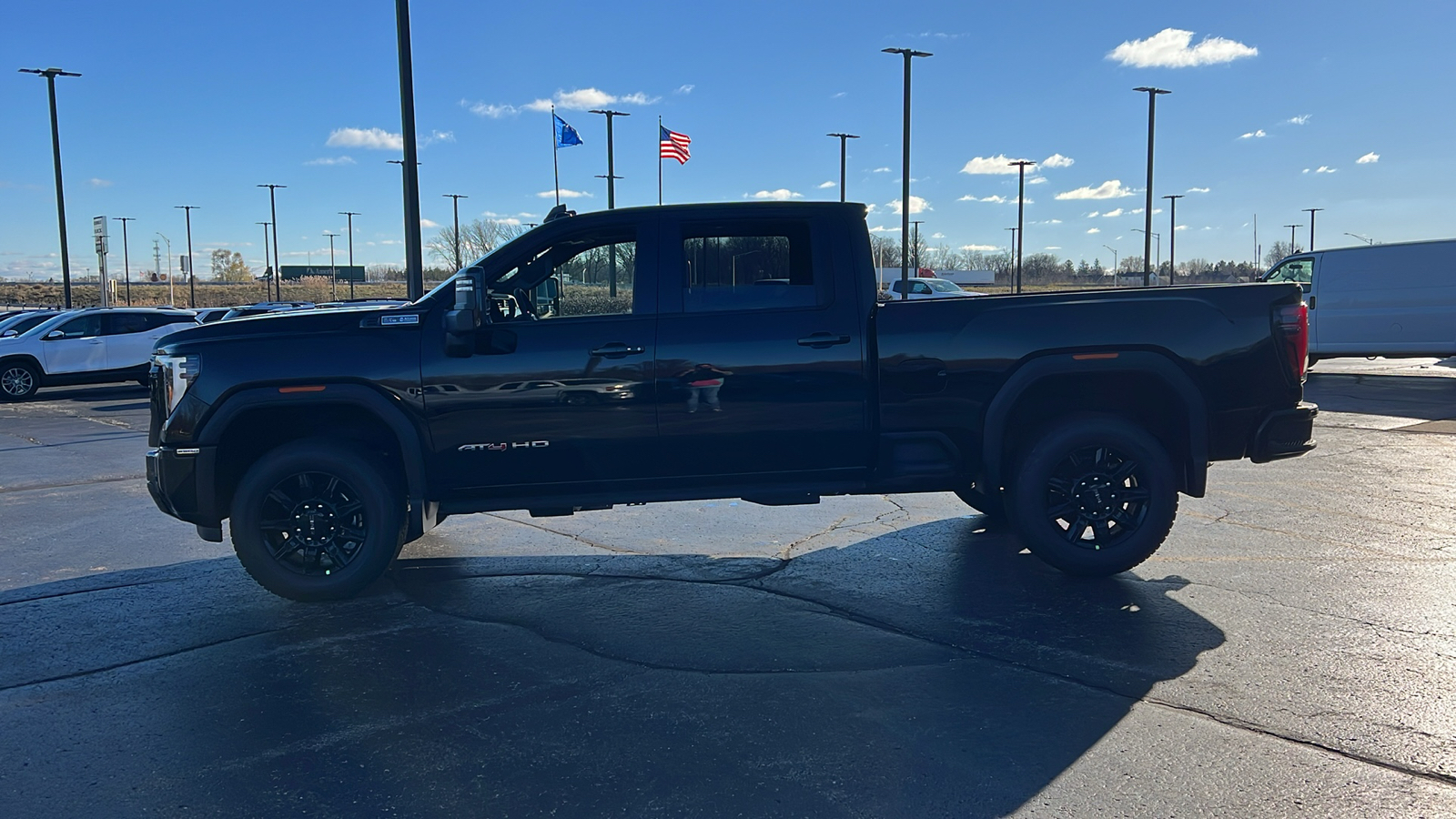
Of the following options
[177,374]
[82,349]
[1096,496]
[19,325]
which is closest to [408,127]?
[177,374]

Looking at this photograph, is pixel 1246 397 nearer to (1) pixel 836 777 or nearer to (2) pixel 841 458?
(2) pixel 841 458

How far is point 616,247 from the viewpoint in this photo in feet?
18.8

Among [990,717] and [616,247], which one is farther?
[616,247]

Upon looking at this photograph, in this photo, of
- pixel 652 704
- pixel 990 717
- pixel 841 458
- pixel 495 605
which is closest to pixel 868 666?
pixel 990 717

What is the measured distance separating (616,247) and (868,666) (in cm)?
265

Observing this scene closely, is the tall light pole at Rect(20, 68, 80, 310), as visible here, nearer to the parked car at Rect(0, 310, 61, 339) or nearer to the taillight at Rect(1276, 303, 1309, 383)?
the parked car at Rect(0, 310, 61, 339)

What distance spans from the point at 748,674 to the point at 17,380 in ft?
65.8

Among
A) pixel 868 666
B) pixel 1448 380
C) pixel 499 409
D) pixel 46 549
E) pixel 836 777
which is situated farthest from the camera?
pixel 1448 380

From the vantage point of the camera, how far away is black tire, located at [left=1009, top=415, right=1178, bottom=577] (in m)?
5.70

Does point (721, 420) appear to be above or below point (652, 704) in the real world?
above

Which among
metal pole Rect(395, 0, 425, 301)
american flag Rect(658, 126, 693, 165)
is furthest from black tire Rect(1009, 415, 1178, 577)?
american flag Rect(658, 126, 693, 165)

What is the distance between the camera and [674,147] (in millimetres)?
32906

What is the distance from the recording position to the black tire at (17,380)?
19234mm

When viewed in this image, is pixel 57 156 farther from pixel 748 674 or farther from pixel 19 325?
pixel 748 674
